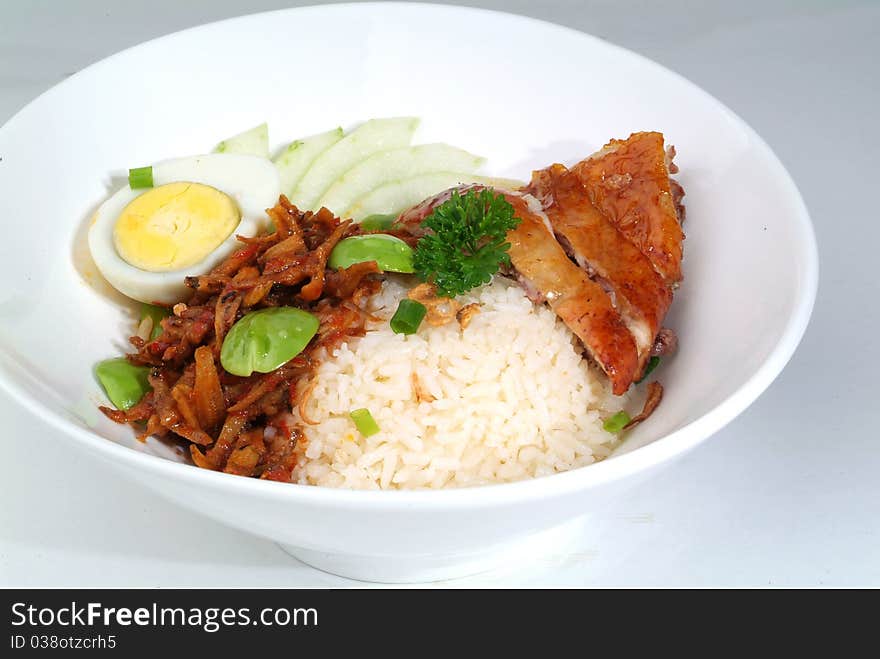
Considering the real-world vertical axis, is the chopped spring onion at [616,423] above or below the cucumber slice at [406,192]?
below

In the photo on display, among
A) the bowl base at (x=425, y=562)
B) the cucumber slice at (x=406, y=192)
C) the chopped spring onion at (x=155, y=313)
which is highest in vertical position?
the cucumber slice at (x=406, y=192)

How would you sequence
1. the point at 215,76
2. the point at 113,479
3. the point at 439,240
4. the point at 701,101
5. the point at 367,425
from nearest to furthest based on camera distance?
the point at 367,425, the point at 439,240, the point at 113,479, the point at 701,101, the point at 215,76

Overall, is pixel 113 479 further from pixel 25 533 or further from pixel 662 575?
pixel 662 575

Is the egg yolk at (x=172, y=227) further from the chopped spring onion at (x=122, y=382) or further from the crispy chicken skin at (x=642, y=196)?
the crispy chicken skin at (x=642, y=196)

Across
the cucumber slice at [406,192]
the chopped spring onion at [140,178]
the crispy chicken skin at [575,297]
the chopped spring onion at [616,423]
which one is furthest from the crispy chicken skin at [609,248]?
the chopped spring onion at [140,178]

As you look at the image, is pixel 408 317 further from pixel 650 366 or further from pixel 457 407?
pixel 650 366

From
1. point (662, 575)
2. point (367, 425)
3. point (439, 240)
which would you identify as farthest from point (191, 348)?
point (662, 575)
